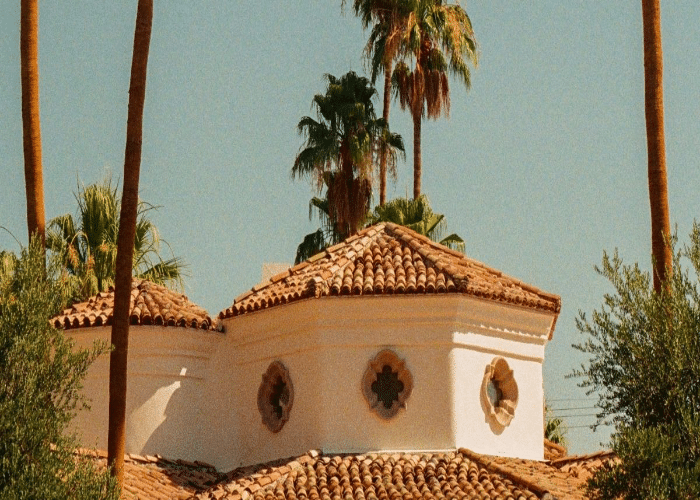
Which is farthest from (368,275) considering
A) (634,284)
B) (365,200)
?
(365,200)

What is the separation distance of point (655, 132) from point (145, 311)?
30.0 feet

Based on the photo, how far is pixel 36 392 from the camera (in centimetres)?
1728

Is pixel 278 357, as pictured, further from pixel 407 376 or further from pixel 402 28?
pixel 402 28

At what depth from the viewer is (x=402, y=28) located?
124 ft

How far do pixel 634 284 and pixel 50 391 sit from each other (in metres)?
7.71

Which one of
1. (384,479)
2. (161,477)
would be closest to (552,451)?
(384,479)

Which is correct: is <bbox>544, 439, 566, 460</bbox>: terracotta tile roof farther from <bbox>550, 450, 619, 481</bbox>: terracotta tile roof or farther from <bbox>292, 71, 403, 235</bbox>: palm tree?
<bbox>292, 71, 403, 235</bbox>: palm tree

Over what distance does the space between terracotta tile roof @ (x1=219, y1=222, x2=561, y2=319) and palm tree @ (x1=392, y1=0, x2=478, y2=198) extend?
14.2 m

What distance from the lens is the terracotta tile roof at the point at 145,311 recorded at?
23.2 metres

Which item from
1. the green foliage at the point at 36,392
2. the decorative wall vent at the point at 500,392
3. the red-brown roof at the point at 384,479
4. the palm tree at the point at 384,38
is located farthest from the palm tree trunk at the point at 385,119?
the green foliage at the point at 36,392

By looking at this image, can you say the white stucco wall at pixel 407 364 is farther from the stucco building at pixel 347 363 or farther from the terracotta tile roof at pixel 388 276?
the terracotta tile roof at pixel 388 276

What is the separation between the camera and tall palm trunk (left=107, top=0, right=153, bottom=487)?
19750 mm

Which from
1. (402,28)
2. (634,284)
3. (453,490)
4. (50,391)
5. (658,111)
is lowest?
(453,490)

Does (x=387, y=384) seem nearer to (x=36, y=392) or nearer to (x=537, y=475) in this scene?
(x=537, y=475)
